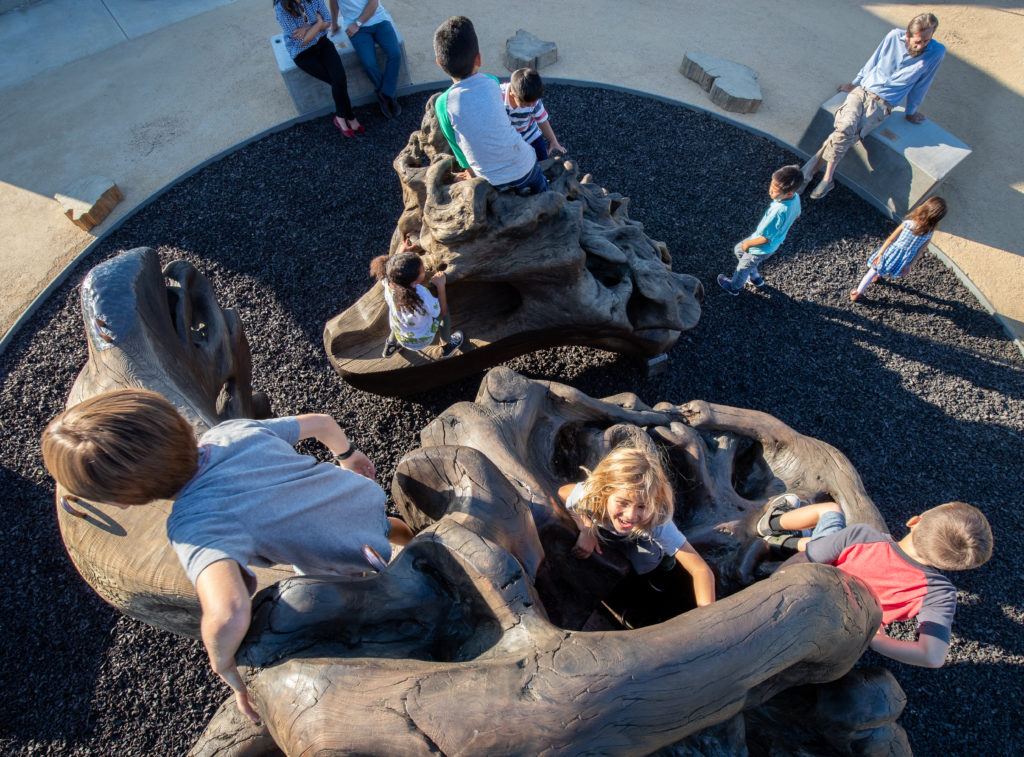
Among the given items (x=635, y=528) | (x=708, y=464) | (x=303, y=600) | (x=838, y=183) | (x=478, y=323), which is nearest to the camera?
(x=303, y=600)

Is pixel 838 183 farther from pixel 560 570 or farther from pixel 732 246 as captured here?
pixel 560 570

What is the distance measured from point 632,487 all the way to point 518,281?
1964 millimetres

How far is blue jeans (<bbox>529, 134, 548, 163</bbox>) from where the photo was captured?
14.6ft

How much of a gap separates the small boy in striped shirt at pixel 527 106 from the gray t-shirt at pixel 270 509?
10.00 ft

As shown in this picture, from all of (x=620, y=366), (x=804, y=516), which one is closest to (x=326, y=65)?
(x=620, y=366)

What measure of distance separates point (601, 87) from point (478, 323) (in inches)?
161

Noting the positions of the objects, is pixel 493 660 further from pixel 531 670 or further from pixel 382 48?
pixel 382 48

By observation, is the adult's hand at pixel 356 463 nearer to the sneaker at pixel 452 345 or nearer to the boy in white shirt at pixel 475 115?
the sneaker at pixel 452 345

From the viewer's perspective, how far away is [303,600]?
1.54 m

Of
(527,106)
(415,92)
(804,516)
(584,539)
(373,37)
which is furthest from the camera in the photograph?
(415,92)

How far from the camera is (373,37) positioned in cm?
602

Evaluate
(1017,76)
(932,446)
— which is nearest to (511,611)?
(932,446)

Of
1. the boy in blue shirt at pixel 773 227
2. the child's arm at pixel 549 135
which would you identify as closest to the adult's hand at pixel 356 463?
the child's arm at pixel 549 135

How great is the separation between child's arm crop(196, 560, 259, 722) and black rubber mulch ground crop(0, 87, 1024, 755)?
2312 millimetres
